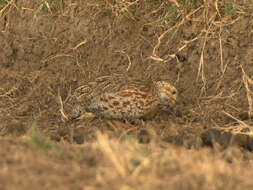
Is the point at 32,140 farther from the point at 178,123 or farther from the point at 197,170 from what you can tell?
the point at 178,123

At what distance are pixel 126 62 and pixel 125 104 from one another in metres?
1.09

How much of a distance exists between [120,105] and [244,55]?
186cm

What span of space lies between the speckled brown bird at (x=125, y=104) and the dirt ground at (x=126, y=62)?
189 millimetres

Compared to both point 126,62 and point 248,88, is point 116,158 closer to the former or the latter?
point 248,88

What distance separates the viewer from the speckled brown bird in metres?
5.00

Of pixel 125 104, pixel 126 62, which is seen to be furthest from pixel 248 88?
pixel 126 62

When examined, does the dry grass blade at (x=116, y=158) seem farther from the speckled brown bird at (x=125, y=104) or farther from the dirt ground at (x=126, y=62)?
the speckled brown bird at (x=125, y=104)

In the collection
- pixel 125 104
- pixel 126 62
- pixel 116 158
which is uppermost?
pixel 126 62

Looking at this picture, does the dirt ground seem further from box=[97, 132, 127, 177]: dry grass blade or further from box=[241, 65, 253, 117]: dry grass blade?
box=[97, 132, 127, 177]: dry grass blade

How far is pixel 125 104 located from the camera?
500 centimetres

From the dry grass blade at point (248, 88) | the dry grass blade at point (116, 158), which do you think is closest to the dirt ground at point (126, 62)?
the dry grass blade at point (248, 88)

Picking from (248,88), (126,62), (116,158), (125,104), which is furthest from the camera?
(126,62)

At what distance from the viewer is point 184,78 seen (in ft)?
18.4

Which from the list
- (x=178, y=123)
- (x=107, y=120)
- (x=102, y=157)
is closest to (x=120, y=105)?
(x=107, y=120)
